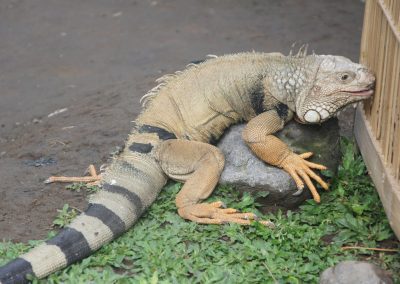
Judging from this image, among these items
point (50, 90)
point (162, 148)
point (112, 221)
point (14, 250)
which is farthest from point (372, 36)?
point (50, 90)

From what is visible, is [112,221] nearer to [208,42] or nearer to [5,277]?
[5,277]

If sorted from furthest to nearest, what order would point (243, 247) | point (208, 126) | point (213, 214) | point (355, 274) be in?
point (208, 126), point (213, 214), point (243, 247), point (355, 274)

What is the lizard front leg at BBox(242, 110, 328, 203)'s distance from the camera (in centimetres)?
501

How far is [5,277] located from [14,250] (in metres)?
0.51

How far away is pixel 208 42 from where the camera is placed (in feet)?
31.4

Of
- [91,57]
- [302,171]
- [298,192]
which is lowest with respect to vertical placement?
[91,57]

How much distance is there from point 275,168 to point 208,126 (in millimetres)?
647

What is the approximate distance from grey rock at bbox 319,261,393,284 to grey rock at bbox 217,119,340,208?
1.06 metres

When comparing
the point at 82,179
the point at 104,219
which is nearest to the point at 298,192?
the point at 104,219

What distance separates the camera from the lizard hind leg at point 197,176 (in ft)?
16.1

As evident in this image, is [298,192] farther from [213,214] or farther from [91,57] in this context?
[91,57]

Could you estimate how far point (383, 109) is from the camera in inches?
186

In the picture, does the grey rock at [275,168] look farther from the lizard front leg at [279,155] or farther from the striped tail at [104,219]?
the striped tail at [104,219]

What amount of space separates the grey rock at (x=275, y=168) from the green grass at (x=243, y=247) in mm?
107
